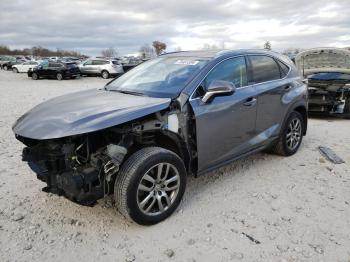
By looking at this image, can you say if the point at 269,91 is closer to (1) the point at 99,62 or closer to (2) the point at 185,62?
(2) the point at 185,62

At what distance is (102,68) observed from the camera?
26.3 meters

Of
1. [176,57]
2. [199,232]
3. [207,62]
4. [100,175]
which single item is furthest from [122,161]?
[176,57]

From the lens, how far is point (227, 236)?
3156 mm

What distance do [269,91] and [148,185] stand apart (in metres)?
2.24

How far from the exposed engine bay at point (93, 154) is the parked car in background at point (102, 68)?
76.2 feet

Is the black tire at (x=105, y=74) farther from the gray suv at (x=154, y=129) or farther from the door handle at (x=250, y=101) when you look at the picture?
the door handle at (x=250, y=101)

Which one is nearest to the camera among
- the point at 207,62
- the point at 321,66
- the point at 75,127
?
the point at 75,127

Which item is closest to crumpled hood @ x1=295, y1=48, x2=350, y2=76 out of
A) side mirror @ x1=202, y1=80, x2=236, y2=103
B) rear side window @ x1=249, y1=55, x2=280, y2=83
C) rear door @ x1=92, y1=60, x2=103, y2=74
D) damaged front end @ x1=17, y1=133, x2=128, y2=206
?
rear side window @ x1=249, y1=55, x2=280, y2=83

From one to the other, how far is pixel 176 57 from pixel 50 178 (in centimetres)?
226

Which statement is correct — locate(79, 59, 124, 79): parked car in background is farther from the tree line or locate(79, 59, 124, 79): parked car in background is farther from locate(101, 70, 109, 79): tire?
the tree line

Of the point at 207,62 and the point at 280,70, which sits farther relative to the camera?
the point at 280,70

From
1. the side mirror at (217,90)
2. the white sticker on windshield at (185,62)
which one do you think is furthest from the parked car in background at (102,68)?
the side mirror at (217,90)

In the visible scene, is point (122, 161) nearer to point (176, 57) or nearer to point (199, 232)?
point (199, 232)

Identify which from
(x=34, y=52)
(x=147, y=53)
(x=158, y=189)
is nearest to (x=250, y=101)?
(x=158, y=189)
